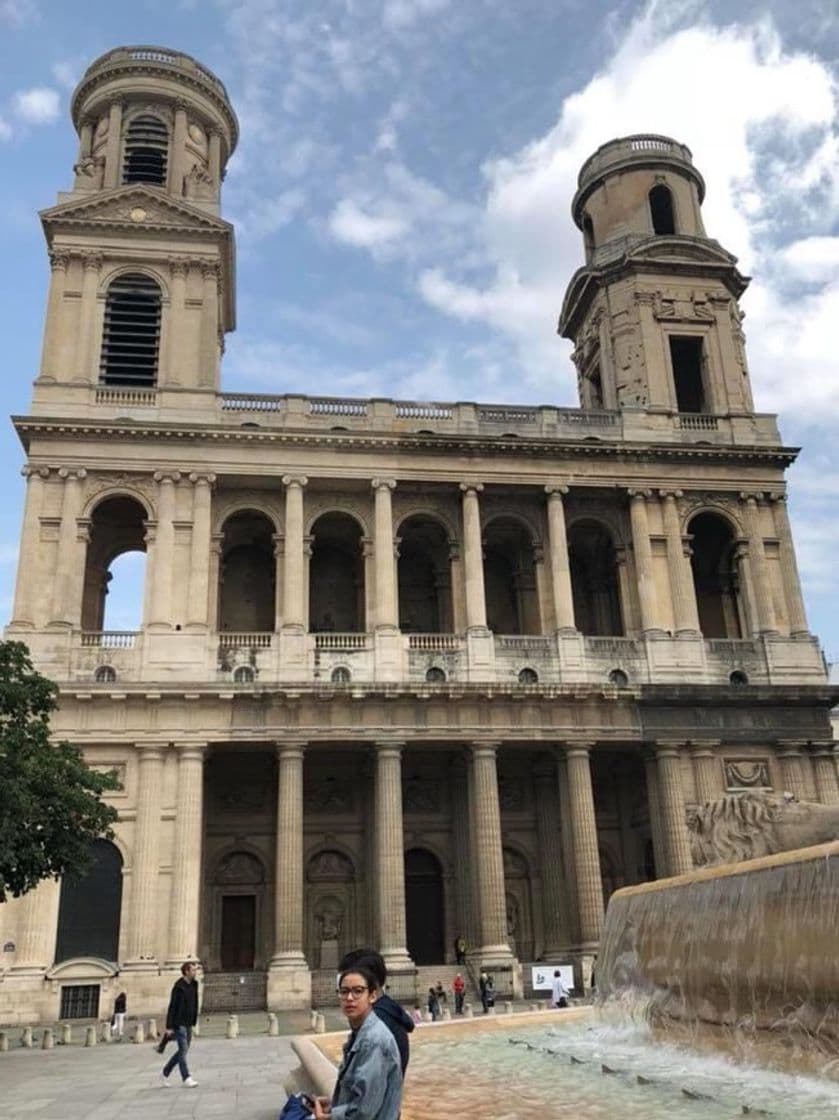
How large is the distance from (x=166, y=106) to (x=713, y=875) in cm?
3775

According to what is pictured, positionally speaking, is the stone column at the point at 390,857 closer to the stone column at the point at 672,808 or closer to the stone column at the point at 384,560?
the stone column at the point at 384,560

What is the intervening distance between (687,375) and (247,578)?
19059 millimetres

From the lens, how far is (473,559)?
3312 centimetres

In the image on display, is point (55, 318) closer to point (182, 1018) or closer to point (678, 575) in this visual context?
point (678, 575)

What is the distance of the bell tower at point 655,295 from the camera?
1495 inches

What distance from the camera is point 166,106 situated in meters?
39.3

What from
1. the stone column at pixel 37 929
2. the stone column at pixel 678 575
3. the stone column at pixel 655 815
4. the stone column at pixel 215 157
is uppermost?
the stone column at pixel 215 157

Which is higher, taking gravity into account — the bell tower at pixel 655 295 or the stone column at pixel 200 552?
the bell tower at pixel 655 295

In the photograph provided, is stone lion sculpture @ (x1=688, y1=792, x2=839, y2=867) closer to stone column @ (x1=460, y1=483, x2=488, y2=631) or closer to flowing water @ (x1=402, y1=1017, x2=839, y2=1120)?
flowing water @ (x1=402, y1=1017, x2=839, y2=1120)

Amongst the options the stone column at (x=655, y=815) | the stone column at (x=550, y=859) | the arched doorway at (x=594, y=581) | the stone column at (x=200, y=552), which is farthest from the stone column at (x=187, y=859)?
the arched doorway at (x=594, y=581)

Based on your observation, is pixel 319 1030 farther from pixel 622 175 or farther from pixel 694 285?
pixel 622 175

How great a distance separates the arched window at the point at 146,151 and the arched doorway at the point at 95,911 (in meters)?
24.2

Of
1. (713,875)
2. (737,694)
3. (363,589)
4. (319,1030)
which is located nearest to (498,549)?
(363,589)

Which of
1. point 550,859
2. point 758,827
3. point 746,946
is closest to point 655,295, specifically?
point 550,859
